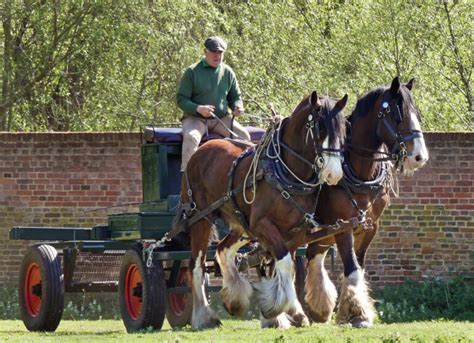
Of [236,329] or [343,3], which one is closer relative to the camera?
[236,329]

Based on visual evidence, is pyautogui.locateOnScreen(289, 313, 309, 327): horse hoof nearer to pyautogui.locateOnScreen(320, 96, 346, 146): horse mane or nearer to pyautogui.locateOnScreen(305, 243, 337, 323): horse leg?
pyautogui.locateOnScreen(305, 243, 337, 323): horse leg

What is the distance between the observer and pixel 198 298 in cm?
1264

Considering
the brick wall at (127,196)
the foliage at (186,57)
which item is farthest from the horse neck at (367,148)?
the foliage at (186,57)

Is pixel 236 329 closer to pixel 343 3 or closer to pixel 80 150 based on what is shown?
pixel 80 150

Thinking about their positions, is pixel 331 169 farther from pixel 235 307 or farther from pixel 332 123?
pixel 235 307

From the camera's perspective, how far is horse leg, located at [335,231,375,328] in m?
11.6

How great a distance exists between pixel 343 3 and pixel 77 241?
12.2 metres

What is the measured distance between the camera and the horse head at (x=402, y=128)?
1177 cm

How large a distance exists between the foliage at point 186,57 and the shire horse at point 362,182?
8.47 m

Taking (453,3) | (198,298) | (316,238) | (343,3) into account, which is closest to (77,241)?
(198,298)

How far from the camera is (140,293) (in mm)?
12914

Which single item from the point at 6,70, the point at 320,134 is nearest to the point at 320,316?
the point at 320,134

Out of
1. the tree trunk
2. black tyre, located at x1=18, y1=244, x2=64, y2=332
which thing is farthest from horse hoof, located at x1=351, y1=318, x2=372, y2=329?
the tree trunk

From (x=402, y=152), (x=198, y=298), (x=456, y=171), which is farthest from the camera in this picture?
(x=456, y=171)
